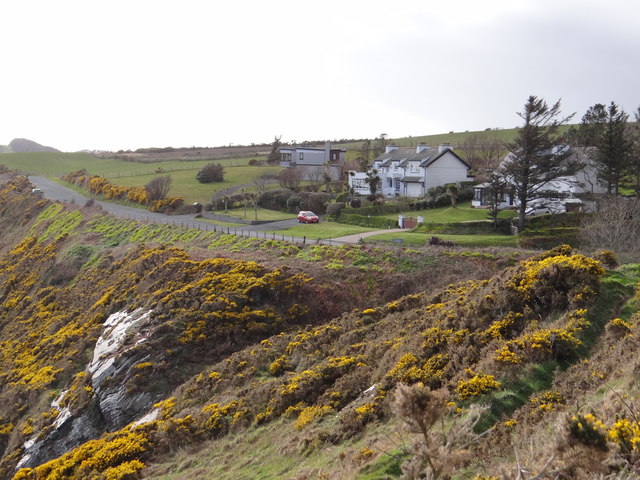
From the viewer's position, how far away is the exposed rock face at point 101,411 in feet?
56.9

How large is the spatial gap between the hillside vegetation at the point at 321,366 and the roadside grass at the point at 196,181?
94.7ft

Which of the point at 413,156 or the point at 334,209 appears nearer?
the point at 334,209

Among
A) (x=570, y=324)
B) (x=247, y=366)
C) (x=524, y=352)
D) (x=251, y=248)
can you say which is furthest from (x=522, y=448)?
(x=251, y=248)

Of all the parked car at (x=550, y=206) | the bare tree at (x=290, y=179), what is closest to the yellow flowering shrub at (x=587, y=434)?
the parked car at (x=550, y=206)

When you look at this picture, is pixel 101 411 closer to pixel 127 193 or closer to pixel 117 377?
pixel 117 377

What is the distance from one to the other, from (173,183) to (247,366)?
190ft

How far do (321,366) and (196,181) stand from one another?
6134cm

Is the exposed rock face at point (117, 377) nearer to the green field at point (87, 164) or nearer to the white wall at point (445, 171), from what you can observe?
the white wall at point (445, 171)

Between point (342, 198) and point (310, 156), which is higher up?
point (310, 156)

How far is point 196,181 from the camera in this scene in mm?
72062

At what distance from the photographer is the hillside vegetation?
25.8 feet

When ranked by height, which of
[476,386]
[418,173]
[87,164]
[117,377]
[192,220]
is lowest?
[117,377]

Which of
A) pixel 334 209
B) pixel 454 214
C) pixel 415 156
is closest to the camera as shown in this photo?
pixel 454 214

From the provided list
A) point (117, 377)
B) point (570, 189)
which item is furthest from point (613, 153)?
point (117, 377)
